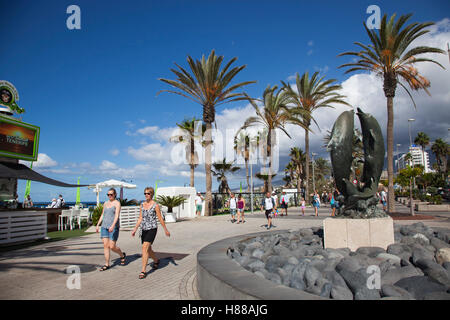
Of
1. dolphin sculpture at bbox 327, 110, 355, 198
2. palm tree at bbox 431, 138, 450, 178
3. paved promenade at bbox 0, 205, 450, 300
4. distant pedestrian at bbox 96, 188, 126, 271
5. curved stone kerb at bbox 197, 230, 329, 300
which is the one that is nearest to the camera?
curved stone kerb at bbox 197, 230, 329, 300

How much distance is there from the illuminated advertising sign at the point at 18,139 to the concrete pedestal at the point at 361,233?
15.9 metres

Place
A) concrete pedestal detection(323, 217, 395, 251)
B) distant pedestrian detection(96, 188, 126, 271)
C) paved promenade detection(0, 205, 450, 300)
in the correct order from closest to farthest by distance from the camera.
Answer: paved promenade detection(0, 205, 450, 300) < distant pedestrian detection(96, 188, 126, 271) < concrete pedestal detection(323, 217, 395, 251)

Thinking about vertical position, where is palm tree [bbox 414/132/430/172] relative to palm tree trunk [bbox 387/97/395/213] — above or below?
above

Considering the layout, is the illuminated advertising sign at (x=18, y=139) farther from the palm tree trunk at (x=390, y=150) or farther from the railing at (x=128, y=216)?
the palm tree trunk at (x=390, y=150)

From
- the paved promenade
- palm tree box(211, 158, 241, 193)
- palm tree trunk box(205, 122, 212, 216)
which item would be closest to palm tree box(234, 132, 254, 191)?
palm tree box(211, 158, 241, 193)

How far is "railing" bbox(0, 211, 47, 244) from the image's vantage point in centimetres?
960

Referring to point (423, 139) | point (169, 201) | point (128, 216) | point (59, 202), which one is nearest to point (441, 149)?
point (423, 139)

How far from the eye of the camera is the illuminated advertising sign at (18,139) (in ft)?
47.1

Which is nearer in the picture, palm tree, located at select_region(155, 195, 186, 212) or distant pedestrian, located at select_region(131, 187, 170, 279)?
distant pedestrian, located at select_region(131, 187, 170, 279)

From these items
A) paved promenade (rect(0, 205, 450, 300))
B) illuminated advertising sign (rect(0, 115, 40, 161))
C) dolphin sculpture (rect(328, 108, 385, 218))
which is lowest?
paved promenade (rect(0, 205, 450, 300))

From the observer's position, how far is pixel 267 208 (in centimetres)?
1246

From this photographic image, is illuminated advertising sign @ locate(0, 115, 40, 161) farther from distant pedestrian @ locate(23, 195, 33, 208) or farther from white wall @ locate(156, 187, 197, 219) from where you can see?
white wall @ locate(156, 187, 197, 219)

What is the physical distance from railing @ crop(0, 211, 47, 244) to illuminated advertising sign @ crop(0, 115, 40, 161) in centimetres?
575
